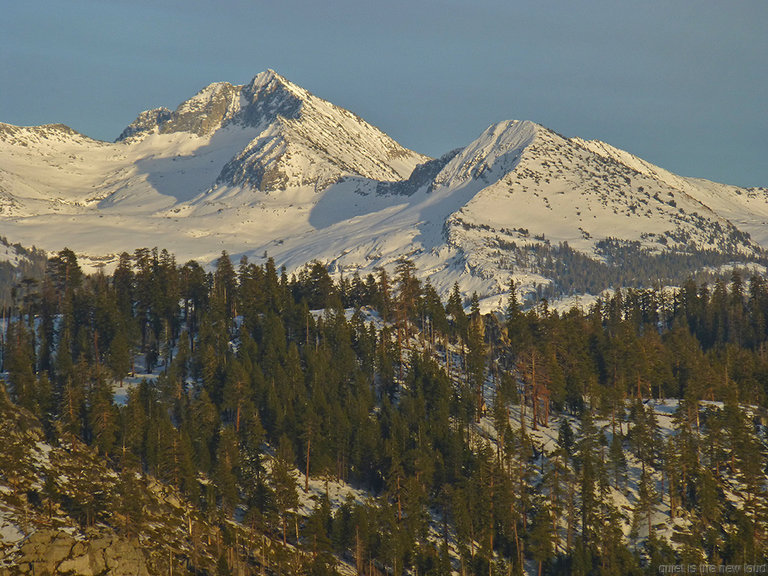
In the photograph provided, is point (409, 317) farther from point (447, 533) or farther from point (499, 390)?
point (447, 533)

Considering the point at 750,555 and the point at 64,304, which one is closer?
the point at 750,555

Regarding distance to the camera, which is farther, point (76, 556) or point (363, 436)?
point (363, 436)

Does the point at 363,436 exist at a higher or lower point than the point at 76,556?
higher

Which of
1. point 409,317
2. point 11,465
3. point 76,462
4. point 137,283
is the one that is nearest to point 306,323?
point 409,317

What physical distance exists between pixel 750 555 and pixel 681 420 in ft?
85.7

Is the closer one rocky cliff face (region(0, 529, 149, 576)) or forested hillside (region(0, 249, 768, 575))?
rocky cliff face (region(0, 529, 149, 576))

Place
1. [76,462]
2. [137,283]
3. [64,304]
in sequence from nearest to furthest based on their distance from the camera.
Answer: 1. [76,462]
2. [64,304]
3. [137,283]

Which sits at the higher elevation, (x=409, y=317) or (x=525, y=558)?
(x=409, y=317)

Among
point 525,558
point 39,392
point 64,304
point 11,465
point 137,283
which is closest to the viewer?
point 11,465

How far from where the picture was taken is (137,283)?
14225cm

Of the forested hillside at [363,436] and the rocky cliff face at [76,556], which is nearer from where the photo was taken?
the rocky cliff face at [76,556]

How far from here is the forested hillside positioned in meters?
82.2

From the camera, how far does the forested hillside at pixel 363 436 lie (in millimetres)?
82250

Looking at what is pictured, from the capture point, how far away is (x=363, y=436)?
102m
